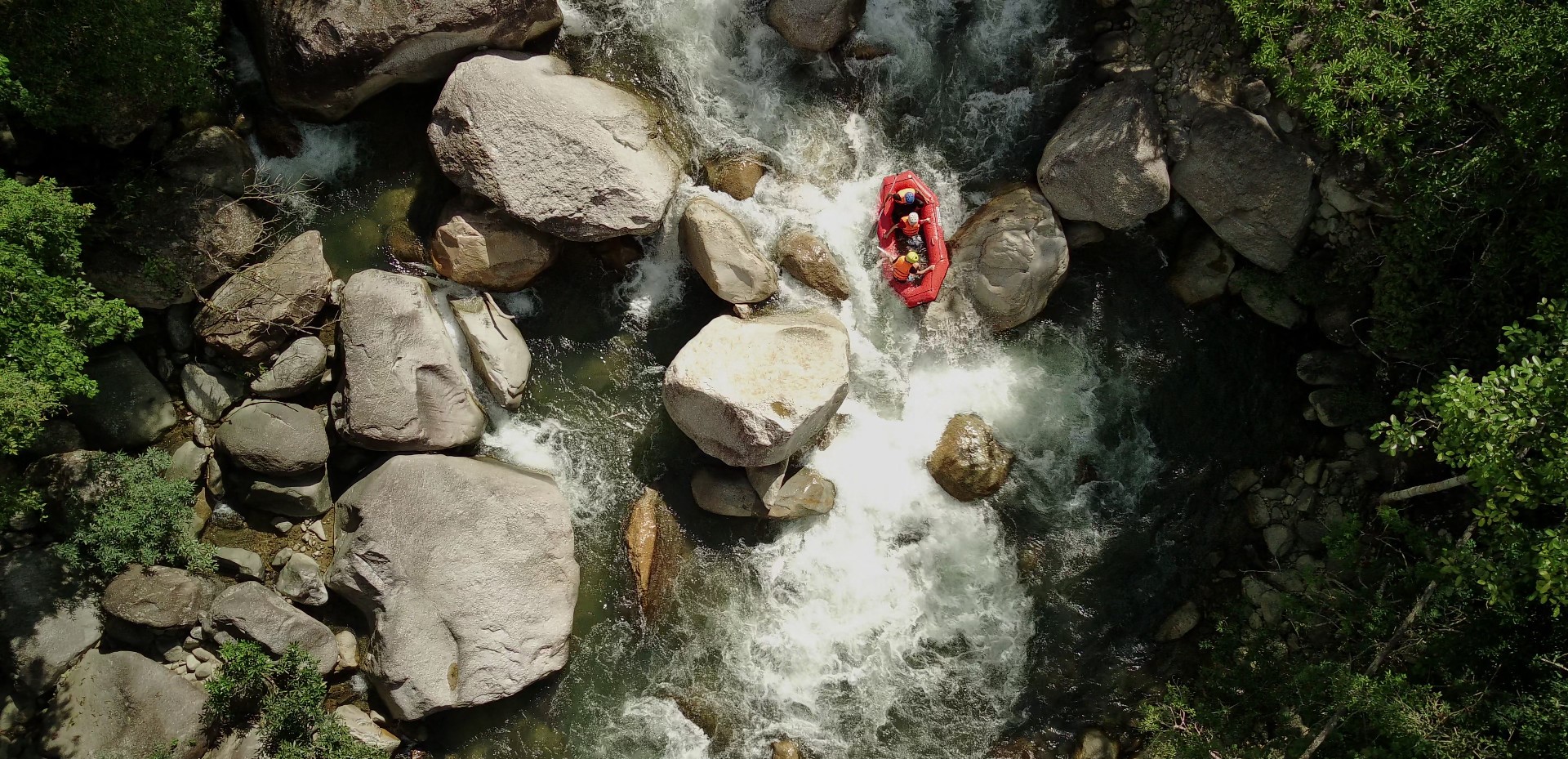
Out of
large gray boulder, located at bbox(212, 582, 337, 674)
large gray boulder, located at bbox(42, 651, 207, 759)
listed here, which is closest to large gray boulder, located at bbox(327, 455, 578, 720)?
large gray boulder, located at bbox(212, 582, 337, 674)

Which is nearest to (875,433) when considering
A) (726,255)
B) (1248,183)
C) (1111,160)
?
(726,255)

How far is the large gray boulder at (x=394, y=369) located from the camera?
1073 cm

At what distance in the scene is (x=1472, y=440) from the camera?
312 inches

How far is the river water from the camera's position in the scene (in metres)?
11.4

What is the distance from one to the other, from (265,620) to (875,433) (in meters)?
7.68

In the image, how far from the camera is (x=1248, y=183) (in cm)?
1068

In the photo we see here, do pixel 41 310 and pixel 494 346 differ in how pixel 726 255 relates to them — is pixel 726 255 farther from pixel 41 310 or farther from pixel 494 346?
pixel 41 310

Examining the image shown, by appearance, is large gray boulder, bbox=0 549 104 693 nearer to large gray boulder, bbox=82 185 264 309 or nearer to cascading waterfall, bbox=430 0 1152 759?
large gray boulder, bbox=82 185 264 309

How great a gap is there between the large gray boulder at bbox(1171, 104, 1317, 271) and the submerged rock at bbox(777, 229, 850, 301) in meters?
4.35

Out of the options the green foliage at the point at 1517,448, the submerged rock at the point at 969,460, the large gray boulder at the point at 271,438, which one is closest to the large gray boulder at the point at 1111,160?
the submerged rock at the point at 969,460

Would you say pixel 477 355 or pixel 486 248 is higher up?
pixel 486 248

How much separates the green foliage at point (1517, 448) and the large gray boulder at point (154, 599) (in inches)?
508

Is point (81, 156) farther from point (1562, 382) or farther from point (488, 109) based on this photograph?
point (1562, 382)

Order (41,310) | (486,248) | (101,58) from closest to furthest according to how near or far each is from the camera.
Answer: (41,310) < (101,58) < (486,248)
